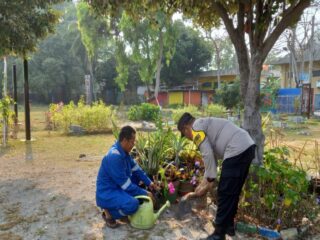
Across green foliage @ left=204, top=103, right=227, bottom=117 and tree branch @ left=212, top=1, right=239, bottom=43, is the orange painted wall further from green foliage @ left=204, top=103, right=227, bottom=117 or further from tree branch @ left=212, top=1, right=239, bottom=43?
tree branch @ left=212, top=1, right=239, bottom=43

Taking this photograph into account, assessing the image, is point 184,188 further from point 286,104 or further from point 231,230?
point 286,104

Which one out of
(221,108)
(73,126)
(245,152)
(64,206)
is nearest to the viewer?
(245,152)

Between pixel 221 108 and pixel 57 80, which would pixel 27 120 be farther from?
pixel 57 80

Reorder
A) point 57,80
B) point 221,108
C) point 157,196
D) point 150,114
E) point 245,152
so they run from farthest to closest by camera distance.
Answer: point 57,80 < point 221,108 < point 150,114 < point 157,196 < point 245,152

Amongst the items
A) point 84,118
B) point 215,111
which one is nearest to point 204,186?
point 84,118

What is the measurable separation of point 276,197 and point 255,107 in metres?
1.28

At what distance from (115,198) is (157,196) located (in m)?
0.69

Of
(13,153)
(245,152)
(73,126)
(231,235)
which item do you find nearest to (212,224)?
(231,235)

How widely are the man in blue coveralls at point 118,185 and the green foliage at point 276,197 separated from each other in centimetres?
125

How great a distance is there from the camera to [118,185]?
3822 millimetres

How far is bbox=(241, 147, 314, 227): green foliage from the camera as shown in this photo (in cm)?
372

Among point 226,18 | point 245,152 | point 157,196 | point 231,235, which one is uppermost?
point 226,18

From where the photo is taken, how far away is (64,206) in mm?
4555

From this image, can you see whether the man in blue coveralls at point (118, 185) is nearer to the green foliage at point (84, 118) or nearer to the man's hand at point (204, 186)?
the man's hand at point (204, 186)
